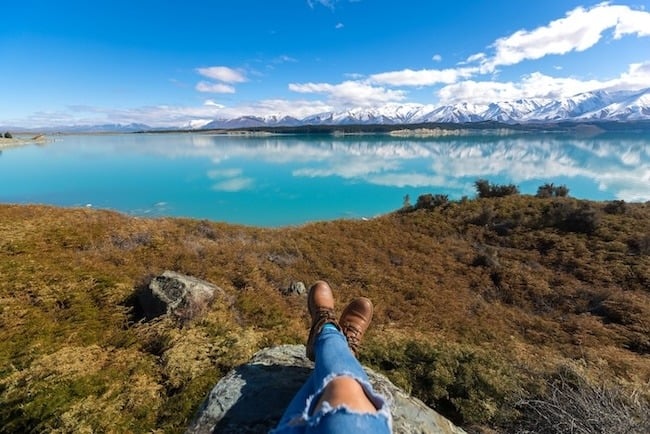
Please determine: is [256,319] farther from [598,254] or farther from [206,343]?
[598,254]

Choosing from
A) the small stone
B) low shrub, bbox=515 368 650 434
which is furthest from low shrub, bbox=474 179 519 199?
low shrub, bbox=515 368 650 434

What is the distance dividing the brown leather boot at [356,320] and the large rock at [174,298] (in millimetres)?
2921

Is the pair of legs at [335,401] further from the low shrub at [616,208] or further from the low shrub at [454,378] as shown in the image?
the low shrub at [616,208]

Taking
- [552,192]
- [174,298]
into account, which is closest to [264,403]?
[174,298]

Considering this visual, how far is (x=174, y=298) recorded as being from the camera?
554 cm

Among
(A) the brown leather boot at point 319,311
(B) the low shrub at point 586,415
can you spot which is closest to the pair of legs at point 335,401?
(A) the brown leather boot at point 319,311

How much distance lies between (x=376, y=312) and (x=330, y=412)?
274 inches

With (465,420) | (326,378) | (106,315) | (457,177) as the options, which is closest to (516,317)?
(465,420)

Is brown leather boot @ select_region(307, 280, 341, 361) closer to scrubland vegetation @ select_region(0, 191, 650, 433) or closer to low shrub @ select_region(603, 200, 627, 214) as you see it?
scrubland vegetation @ select_region(0, 191, 650, 433)

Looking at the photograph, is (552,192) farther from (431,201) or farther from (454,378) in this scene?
(454,378)

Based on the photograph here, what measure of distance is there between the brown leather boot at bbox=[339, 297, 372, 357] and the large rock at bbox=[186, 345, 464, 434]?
42cm

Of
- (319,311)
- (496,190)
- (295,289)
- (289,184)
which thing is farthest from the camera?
(289,184)

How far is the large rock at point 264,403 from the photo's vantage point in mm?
2562

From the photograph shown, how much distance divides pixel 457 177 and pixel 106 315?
42388mm
